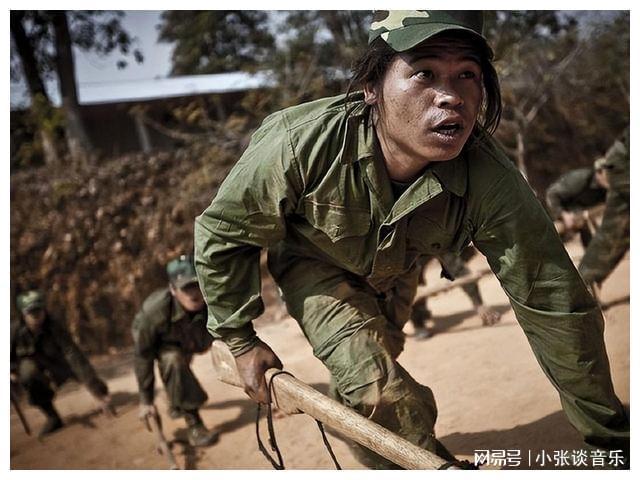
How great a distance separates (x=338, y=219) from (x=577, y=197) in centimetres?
403

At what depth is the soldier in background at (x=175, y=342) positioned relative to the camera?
14.0 ft

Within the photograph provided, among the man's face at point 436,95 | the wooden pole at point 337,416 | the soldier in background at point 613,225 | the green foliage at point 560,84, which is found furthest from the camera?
the green foliage at point 560,84

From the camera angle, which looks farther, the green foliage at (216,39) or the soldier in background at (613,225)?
the green foliage at (216,39)

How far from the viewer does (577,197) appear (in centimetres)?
586

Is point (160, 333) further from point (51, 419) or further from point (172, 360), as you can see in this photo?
point (51, 419)

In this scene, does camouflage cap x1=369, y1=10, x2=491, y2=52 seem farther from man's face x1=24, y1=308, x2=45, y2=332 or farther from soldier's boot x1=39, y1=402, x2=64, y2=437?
soldier's boot x1=39, y1=402, x2=64, y2=437

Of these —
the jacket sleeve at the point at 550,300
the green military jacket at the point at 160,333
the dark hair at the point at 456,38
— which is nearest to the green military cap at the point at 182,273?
the green military jacket at the point at 160,333

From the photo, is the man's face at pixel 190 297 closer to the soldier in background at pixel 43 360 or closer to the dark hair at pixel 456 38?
the soldier in background at pixel 43 360

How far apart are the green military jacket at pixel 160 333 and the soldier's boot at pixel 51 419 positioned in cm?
123

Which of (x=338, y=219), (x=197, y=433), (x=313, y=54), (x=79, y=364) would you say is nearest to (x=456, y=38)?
(x=338, y=219)

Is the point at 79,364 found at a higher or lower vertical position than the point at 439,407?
higher

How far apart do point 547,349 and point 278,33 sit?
675 cm
